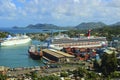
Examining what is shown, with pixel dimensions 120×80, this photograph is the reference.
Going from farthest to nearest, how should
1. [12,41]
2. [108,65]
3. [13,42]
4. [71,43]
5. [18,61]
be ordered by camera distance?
[13,42]
[12,41]
[71,43]
[18,61]
[108,65]

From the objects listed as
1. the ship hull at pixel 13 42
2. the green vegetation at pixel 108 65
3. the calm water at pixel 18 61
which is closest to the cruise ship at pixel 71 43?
the calm water at pixel 18 61

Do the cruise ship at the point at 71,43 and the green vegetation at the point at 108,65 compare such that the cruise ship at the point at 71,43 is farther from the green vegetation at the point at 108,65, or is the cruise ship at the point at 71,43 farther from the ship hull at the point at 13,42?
the green vegetation at the point at 108,65

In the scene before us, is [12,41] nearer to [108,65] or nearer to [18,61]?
[18,61]

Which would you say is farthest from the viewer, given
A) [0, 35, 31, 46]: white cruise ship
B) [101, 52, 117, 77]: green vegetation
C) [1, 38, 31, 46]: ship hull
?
[0, 35, 31, 46]: white cruise ship

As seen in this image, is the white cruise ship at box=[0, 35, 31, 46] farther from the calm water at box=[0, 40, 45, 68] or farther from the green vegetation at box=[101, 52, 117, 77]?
the green vegetation at box=[101, 52, 117, 77]

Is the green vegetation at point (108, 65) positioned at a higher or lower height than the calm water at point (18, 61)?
higher

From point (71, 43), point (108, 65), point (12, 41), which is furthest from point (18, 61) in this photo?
point (12, 41)

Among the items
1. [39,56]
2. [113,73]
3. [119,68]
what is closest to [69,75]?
[113,73]

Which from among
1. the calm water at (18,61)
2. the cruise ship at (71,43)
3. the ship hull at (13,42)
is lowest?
the ship hull at (13,42)

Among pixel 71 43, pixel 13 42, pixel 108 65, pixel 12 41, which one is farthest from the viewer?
pixel 13 42

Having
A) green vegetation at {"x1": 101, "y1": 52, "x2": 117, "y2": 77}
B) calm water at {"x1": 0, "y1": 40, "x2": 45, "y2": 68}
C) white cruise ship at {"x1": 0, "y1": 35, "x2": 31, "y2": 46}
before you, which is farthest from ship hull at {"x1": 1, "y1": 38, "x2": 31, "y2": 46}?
green vegetation at {"x1": 101, "y1": 52, "x2": 117, "y2": 77}

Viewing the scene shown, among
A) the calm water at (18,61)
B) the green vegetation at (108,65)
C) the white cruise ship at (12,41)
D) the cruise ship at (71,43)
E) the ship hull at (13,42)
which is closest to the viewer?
the green vegetation at (108,65)
